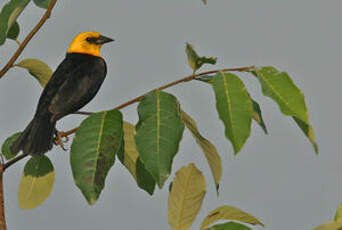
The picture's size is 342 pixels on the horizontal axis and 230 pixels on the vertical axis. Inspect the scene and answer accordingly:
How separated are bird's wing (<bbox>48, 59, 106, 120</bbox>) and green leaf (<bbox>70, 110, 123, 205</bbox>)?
1.31 metres

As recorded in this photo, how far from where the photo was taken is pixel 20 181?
313 centimetres

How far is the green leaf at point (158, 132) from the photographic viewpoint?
2025 mm

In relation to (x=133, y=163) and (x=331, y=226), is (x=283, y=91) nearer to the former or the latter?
(x=331, y=226)

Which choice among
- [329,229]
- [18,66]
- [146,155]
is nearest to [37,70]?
[18,66]

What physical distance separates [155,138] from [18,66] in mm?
1690

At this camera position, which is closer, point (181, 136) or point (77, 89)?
point (181, 136)

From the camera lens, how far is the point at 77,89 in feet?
12.6

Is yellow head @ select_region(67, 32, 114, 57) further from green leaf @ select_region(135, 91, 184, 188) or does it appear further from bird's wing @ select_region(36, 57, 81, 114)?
green leaf @ select_region(135, 91, 184, 188)

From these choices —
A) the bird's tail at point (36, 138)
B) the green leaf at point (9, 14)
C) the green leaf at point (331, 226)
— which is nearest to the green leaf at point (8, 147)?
the bird's tail at point (36, 138)

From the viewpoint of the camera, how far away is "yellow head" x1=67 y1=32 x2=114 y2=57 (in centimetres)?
570

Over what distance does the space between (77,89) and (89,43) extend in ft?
6.46

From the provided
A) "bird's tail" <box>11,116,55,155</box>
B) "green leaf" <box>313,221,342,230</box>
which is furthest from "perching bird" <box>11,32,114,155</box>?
"green leaf" <box>313,221,342,230</box>

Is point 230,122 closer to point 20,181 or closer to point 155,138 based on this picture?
point 155,138

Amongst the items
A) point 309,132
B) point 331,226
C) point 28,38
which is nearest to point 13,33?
point 28,38
